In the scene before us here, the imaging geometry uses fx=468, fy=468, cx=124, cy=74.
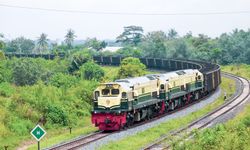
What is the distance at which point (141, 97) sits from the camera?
109ft

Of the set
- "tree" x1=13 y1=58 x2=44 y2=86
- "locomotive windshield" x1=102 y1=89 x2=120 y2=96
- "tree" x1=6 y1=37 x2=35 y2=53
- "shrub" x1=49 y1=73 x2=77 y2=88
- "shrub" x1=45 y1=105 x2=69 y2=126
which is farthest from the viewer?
"tree" x1=6 y1=37 x2=35 y2=53

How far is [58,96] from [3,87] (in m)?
8.47

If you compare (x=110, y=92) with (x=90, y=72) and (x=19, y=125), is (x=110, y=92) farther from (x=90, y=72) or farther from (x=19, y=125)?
(x=90, y=72)

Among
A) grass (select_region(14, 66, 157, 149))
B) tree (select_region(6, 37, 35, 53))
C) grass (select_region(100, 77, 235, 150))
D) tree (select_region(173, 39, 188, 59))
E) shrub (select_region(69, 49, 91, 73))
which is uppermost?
tree (select_region(6, 37, 35, 53))

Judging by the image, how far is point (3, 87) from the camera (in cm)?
4462

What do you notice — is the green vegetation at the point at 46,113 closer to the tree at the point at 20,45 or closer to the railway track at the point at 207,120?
the railway track at the point at 207,120

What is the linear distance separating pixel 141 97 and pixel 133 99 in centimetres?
157

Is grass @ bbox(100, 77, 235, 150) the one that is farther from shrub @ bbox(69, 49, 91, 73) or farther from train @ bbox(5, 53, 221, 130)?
shrub @ bbox(69, 49, 91, 73)

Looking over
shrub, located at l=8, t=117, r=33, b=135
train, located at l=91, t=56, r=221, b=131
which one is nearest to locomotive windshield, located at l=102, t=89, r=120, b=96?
train, located at l=91, t=56, r=221, b=131

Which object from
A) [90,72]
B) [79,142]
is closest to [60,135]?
[79,142]

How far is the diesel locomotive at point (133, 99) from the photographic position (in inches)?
1201

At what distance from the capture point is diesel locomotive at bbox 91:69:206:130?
3050cm

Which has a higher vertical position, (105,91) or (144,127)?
(105,91)

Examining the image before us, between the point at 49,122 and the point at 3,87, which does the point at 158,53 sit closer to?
the point at 3,87
